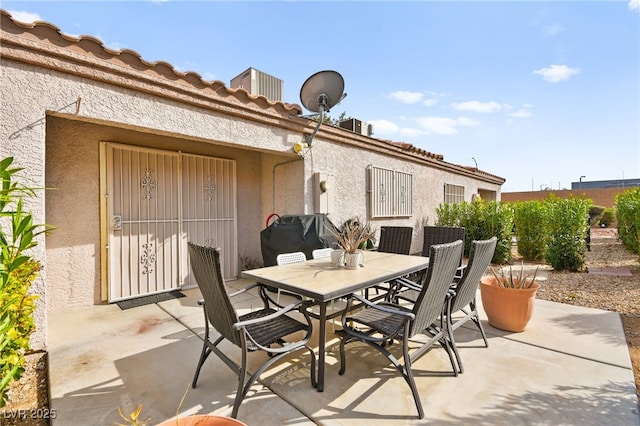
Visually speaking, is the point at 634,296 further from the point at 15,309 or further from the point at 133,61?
the point at 133,61

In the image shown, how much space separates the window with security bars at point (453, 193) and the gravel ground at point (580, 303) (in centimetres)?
491

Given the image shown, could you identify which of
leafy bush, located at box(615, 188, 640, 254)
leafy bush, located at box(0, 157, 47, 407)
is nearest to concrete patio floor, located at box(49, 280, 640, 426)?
leafy bush, located at box(0, 157, 47, 407)

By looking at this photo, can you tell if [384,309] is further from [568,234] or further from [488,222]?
[488,222]

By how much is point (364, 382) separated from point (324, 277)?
1145 millimetres

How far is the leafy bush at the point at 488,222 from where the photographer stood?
8.98 m

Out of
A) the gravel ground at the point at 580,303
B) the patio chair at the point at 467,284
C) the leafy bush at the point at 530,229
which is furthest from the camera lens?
the leafy bush at the point at 530,229

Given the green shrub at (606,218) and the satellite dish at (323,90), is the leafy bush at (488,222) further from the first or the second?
the green shrub at (606,218)

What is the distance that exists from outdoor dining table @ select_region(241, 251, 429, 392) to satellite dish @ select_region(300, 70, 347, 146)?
11.8ft

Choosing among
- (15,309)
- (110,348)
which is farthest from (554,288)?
(15,309)

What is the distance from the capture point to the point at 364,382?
289 centimetres

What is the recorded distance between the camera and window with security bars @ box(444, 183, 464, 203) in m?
12.1

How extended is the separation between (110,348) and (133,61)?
4102 mm

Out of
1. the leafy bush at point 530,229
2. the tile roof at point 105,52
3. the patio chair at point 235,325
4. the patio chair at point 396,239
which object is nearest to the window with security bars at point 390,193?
the patio chair at point 396,239

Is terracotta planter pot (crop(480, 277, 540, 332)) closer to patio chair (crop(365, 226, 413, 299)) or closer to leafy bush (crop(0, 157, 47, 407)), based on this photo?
patio chair (crop(365, 226, 413, 299))
